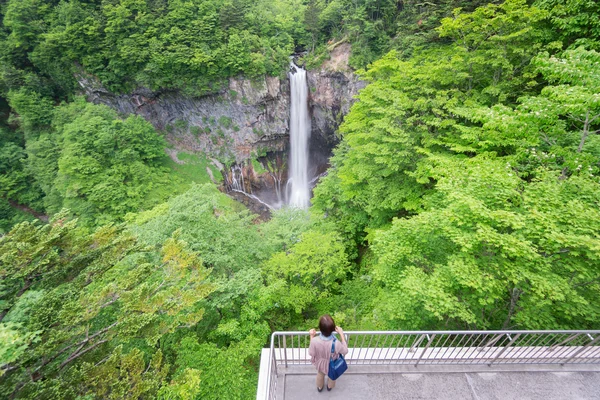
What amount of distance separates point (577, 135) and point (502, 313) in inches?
216

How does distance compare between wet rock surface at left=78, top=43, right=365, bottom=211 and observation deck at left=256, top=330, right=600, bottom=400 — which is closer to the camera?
observation deck at left=256, top=330, right=600, bottom=400

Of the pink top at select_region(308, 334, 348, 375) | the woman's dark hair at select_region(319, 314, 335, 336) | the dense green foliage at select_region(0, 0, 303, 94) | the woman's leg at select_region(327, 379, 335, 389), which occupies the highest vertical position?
the dense green foliage at select_region(0, 0, 303, 94)

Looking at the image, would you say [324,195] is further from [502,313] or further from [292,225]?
[502,313]

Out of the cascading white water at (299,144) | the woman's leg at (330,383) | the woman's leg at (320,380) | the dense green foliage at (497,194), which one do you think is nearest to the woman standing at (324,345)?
the woman's leg at (320,380)

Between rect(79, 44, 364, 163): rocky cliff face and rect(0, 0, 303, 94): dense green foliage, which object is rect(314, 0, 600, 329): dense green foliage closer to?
rect(79, 44, 364, 163): rocky cliff face

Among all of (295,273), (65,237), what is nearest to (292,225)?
(295,273)

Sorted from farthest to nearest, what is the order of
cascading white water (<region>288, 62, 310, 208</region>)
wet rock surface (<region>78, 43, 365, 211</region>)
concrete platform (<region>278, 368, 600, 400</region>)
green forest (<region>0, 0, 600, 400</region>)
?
cascading white water (<region>288, 62, 310, 208</region>)
wet rock surface (<region>78, 43, 365, 211</region>)
green forest (<region>0, 0, 600, 400</region>)
concrete platform (<region>278, 368, 600, 400</region>)

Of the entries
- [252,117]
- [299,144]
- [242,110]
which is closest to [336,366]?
[299,144]

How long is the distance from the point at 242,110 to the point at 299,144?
24.0 feet

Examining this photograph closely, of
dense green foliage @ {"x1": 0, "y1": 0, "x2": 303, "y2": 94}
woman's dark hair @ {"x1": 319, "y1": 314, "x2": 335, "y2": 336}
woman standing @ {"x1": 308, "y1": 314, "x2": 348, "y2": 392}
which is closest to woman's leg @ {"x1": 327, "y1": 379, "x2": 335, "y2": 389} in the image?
woman standing @ {"x1": 308, "y1": 314, "x2": 348, "y2": 392}

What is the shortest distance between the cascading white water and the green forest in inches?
351

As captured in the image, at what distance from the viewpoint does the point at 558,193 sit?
524cm

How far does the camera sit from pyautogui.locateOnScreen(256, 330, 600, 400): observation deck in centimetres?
439

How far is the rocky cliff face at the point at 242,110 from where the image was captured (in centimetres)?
2634
